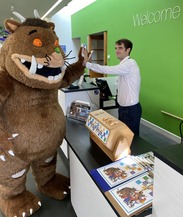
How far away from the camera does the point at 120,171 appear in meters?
1.15

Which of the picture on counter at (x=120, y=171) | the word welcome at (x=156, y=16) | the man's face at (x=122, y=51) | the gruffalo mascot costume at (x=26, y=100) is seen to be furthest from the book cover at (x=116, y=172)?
the word welcome at (x=156, y=16)

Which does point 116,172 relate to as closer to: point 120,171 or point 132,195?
point 120,171

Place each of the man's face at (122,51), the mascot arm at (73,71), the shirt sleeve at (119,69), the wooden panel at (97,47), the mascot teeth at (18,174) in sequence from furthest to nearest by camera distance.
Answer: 1. the wooden panel at (97,47)
2. the man's face at (122,51)
3. the shirt sleeve at (119,69)
4. the mascot arm at (73,71)
5. the mascot teeth at (18,174)

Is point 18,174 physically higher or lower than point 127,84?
lower

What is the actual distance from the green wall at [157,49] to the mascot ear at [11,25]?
251 cm

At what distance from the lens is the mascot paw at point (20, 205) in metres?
1.67

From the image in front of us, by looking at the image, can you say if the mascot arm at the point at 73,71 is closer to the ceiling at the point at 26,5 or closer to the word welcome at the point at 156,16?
the word welcome at the point at 156,16

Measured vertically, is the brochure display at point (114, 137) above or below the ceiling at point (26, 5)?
below

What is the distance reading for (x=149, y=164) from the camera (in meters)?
1.20

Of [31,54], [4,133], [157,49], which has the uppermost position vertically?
[157,49]

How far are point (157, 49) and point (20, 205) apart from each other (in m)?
3.16

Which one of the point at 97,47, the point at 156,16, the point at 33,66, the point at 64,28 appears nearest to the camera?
the point at 33,66

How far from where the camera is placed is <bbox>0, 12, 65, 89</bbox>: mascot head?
1.32 m

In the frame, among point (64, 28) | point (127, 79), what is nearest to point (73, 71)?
point (127, 79)
